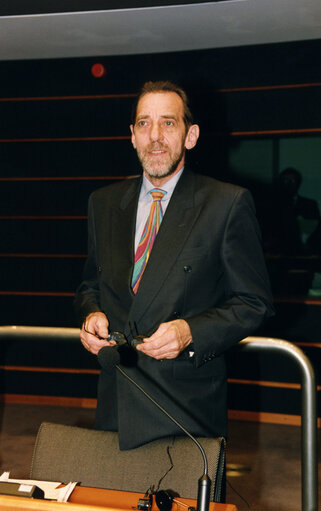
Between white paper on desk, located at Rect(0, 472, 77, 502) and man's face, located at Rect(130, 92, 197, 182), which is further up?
man's face, located at Rect(130, 92, 197, 182)

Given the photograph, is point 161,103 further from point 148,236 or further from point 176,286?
point 176,286

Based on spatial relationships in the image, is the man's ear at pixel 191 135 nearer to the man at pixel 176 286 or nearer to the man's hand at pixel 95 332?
the man at pixel 176 286

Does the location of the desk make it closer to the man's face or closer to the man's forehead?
the man's face

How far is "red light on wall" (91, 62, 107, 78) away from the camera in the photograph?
4.73 meters

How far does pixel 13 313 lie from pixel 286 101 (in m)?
2.71

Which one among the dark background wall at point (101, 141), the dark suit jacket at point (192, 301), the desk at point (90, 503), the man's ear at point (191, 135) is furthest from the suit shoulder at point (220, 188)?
the dark background wall at point (101, 141)

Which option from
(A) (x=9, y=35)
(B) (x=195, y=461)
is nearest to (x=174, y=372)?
(B) (x=195, y=461)

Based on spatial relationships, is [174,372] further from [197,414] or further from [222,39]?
[222,39]

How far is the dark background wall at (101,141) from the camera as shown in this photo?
4.45 m

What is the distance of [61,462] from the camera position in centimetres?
130

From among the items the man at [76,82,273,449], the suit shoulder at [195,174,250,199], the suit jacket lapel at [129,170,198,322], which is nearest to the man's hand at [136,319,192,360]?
the man at [76,82,273,449]

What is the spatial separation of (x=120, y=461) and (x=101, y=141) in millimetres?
3700

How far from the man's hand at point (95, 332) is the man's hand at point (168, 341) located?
0.34 ft

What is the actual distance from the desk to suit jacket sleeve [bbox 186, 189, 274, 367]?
1.28ft
